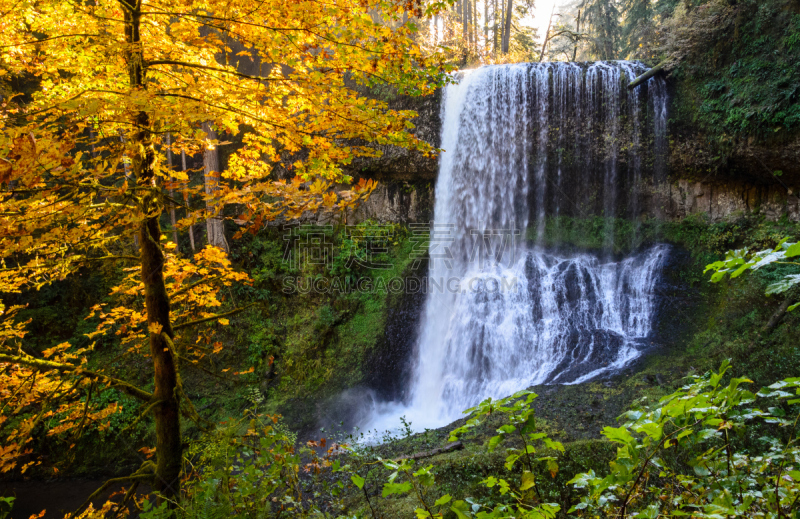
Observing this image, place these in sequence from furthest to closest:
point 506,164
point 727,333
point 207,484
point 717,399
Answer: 1. point 506,164
2. point 727,333
3. point 207,484
4. point 717,399

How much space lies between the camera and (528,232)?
11.6 meters

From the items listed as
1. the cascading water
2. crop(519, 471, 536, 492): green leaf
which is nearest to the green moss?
the cascading water

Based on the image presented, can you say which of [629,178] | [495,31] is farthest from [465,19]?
[629,178]

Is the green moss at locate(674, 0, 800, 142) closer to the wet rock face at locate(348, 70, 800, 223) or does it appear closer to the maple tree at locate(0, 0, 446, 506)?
the wet rock face at locate(348, 70, 800, 223)

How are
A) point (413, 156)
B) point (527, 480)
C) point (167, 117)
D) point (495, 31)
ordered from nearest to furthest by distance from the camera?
point (527, 480), point (167, 117), point (413, 156), point (495, 31)

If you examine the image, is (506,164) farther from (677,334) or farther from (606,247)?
(677,334)

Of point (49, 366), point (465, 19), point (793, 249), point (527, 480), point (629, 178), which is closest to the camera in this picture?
point (793, 249)

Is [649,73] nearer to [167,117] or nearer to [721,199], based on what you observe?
[721,199]

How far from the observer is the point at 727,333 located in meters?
7.06

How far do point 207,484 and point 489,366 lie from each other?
25.9ft

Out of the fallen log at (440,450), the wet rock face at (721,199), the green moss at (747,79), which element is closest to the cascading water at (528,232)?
the wet rock face at (721,199)

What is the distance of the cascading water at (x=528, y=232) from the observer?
28.8ft

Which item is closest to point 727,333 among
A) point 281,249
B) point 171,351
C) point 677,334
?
point 677,334

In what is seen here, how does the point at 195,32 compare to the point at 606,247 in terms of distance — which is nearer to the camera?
the point at 195,32
